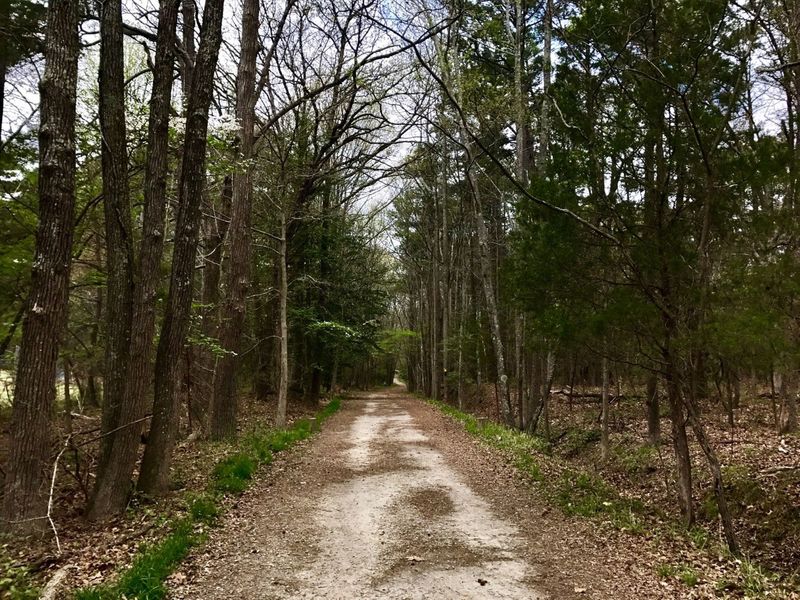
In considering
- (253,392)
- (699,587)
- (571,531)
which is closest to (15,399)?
(571,531)

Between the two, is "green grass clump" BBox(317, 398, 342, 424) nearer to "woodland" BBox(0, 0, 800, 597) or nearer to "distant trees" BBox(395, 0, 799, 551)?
"woodland" BBox(0, 0, 800, 597)

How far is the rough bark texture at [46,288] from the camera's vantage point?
5105 millimetres

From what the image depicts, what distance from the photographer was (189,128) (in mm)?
6598

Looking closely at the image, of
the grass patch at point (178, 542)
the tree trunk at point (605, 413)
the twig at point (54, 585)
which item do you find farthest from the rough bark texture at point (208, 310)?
the tree trunk at point (605, 413)

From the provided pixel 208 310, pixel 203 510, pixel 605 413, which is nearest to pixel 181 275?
pixel 203 510

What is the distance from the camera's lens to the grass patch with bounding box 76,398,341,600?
13.1 feet

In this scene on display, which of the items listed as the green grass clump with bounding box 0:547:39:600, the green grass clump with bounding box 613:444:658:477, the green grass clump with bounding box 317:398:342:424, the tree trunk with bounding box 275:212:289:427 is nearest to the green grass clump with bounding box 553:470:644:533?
the green grass clump with bounding box 613:444:658:477

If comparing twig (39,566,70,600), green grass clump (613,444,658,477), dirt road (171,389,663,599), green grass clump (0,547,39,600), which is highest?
green grass clump (0,547,39,600)

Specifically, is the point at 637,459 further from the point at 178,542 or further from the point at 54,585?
the point at 54,585

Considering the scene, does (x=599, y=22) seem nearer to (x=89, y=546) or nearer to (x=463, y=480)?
(x=463, y=480)

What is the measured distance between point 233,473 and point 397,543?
3207mm

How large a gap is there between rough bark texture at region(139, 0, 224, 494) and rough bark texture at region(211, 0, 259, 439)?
144 inches

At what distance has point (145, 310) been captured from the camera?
6328 millimetres

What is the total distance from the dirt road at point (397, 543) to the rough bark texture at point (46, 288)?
6.27 ft
